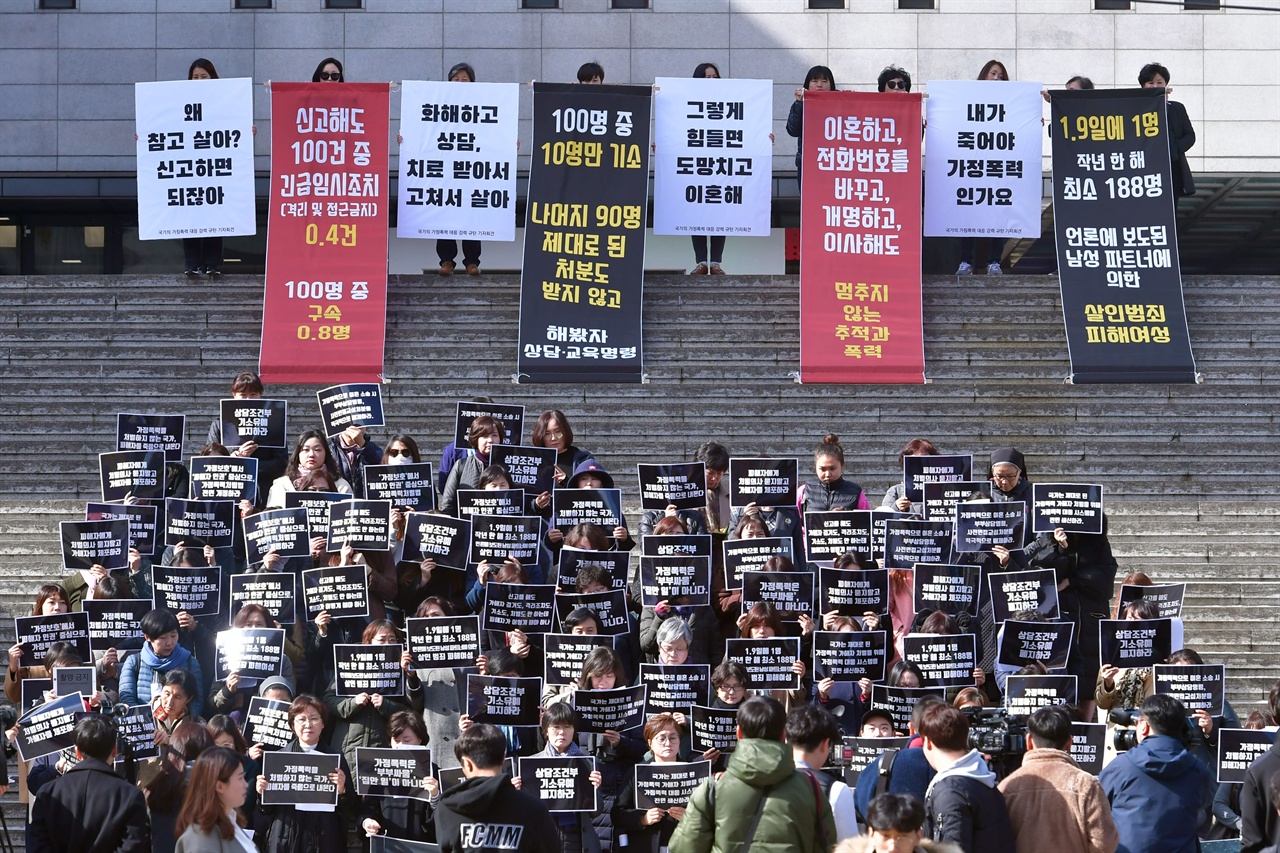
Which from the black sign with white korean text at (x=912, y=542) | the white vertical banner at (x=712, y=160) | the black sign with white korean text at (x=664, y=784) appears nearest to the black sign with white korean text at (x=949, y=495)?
the black sign with white korean text at (x=912, y=542)

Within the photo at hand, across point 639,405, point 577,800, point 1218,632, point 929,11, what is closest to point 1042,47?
point 929,11

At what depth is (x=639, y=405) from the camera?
17094 mm

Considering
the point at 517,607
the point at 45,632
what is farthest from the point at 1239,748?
the point at 45,632

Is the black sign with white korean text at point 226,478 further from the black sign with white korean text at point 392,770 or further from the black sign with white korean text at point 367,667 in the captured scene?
the black sign with white korean text at point 392,770

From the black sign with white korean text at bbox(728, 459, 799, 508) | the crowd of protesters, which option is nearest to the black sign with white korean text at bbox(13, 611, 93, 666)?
the crowd of protesters

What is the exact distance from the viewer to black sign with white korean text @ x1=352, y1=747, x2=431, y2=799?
9.94 metres

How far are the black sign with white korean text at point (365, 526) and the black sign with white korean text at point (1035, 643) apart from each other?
12.8 feet

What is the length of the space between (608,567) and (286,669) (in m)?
2.06

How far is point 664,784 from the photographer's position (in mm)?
9930

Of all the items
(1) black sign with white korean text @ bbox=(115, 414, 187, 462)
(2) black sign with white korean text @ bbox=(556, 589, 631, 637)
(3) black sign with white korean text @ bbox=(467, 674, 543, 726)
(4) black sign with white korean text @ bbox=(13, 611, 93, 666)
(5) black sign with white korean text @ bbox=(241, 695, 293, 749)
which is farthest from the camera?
(1) black sign with white korean text @ bbox=(115, 414, 187, 462)

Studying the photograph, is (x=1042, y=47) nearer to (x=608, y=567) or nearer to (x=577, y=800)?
(x=608, y=567)

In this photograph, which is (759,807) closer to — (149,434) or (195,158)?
(149,434)

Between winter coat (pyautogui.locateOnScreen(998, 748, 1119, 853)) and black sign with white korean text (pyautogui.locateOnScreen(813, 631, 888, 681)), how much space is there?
97.6 inches

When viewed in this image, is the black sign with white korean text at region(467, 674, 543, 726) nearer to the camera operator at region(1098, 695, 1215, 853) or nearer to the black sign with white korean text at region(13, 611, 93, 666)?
the black sign with white korean text at region(13, 611, 93, 666)
